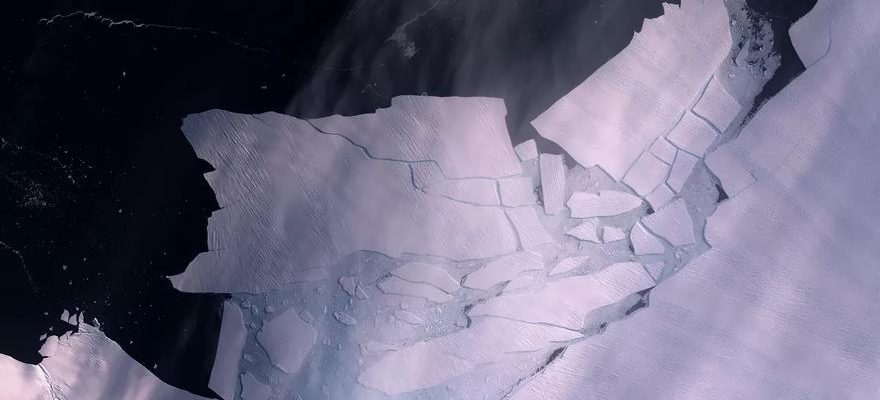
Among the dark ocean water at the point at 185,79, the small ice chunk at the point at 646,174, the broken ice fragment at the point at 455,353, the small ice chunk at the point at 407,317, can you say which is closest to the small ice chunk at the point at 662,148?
the small ice chunk at the point at 646,174

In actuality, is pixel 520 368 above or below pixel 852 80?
below

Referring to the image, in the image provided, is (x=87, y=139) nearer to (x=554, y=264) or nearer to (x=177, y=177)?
(x=177, y=177)

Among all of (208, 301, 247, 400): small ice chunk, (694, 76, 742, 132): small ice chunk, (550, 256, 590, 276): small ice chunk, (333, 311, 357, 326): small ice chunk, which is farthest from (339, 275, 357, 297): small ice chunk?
(694, 76, 742, 132): small ice chunk

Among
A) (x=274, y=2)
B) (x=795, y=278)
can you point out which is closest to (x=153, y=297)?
(x=274, y=2)

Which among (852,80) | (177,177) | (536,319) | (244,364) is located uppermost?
(852,80)

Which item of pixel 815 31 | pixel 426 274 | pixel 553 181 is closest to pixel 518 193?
pixel 553 181

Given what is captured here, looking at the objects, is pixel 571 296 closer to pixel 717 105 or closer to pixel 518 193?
pixel 518 193

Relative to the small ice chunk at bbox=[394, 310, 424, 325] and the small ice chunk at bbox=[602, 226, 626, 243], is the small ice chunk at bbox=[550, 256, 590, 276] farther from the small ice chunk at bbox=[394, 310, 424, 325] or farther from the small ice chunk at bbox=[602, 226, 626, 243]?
the small ice chunk at bbox=[394, 310, 424, 325]
